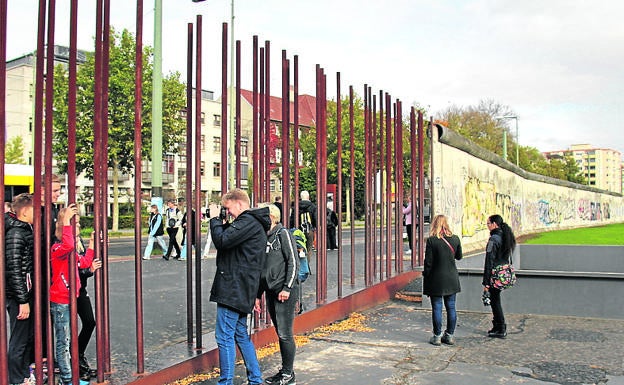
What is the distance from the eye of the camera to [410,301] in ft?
35.2

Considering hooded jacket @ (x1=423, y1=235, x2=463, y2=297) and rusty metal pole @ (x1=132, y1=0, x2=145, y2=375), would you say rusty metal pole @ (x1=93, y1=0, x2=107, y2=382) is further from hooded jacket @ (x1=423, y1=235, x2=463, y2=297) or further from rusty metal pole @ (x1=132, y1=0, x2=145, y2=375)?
hooded jacket @ (x1=423, y1=235, x2=463, y2=297)

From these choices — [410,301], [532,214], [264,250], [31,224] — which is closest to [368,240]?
[410,301]

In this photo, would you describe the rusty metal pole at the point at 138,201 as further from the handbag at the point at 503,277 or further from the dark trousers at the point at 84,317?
the handbag at the point at 503,277

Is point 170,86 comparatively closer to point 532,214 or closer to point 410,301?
point 532,214

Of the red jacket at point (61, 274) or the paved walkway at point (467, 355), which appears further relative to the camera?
the paved walkway at point (467, 355)

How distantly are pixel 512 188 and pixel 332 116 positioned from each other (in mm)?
11720

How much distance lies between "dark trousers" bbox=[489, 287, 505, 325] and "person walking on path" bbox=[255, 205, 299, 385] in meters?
3.28

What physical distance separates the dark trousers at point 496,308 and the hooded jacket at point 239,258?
3848 mm

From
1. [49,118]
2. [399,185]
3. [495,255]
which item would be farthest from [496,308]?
[49,118]

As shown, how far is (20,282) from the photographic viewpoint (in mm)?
4574

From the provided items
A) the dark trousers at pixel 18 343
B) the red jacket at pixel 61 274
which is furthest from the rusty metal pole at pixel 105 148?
the dark trousers at pixel 18 343

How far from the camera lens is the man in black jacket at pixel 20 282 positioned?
457 cm

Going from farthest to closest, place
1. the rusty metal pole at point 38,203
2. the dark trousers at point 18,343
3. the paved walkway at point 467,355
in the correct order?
the paved walkway at point 467,355 < the dark trousers at point 18,343 < the rusty metal pole at point 38,203

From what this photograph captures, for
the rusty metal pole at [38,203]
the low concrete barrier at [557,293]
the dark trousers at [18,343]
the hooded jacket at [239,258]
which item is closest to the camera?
the rusty metal pole at [38,203]
